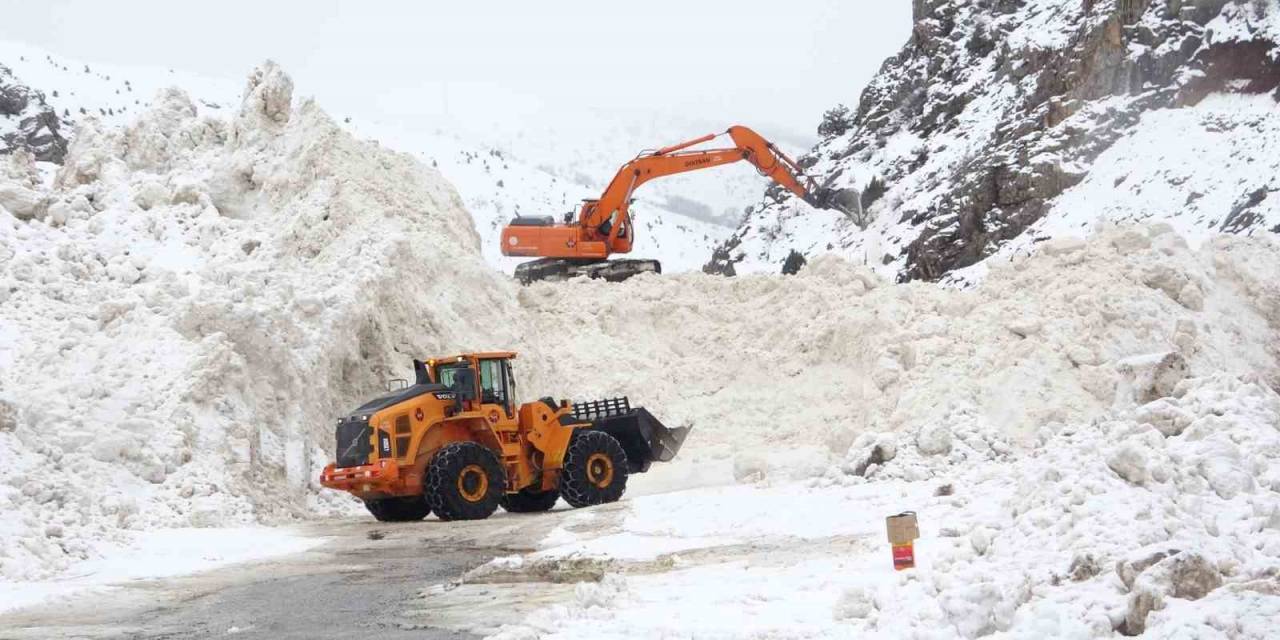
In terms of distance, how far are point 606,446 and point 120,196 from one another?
895cm

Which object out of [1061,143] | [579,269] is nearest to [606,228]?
[579,269]

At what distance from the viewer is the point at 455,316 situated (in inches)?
762

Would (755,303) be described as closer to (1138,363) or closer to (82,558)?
(1138,363)

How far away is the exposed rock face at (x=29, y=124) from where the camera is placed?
111 feet

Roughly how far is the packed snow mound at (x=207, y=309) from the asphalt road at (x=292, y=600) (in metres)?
1.50

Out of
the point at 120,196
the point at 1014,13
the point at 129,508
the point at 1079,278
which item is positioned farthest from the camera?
the point at 1014,13

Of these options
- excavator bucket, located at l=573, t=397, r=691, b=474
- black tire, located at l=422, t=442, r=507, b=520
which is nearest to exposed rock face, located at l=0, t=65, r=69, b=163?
excavator bucket, located at l=573, t=397, r=691, b=474

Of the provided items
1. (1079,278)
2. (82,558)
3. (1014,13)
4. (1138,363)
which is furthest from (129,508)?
(1014,13)

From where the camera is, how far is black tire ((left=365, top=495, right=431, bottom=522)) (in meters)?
14.7

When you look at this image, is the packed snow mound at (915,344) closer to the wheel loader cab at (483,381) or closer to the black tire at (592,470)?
the black tire at (592,470)

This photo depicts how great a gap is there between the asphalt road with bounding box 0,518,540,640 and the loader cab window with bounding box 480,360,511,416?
2.50m

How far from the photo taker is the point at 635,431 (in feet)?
52.4

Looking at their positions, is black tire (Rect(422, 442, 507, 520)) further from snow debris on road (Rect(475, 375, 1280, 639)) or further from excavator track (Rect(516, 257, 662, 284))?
excavator track (Rect(516, 257, 662, 284))

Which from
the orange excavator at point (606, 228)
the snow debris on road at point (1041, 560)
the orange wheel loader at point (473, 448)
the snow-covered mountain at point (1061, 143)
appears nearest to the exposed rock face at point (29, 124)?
the orange excavator at point (606, 228)
